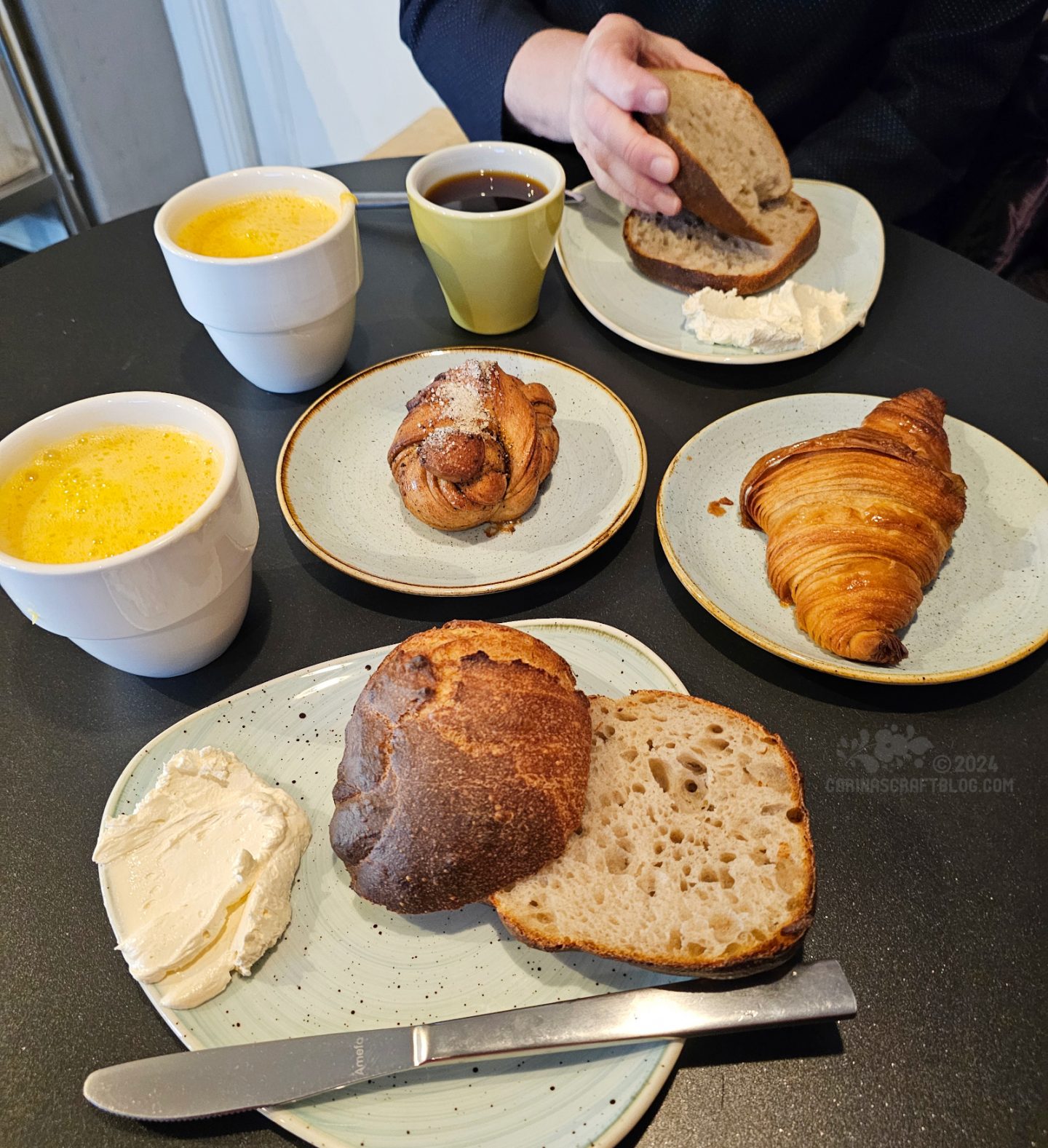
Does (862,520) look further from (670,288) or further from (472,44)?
(472,44)

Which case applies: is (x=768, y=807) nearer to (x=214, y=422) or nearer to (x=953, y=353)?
(x=214, y=422)

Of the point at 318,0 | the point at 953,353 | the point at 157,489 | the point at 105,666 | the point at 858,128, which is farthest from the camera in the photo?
the point at 318,0

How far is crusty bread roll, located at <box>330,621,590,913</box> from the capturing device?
76 cm

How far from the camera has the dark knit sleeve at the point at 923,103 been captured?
1832 mm

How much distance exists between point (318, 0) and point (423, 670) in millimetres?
3714

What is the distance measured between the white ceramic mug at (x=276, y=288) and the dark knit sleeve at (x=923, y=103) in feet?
3.87

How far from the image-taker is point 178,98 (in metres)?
3.61

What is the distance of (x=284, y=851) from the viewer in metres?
0.84

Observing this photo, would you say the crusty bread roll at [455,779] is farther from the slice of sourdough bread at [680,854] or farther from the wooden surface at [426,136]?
the wooden surface at [426,136]

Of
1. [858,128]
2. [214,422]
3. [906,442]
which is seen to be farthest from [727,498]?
[858,128]

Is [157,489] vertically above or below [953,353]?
above

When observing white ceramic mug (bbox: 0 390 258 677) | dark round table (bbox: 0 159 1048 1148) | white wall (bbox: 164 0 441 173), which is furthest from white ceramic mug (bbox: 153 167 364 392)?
white wall (bbox: 164 0 441 173)

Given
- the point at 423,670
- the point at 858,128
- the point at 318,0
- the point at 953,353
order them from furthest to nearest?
the point at 318,0 < the point at 858,128 < the point at 953,353 < the point at 423,670

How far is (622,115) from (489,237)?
418mm
